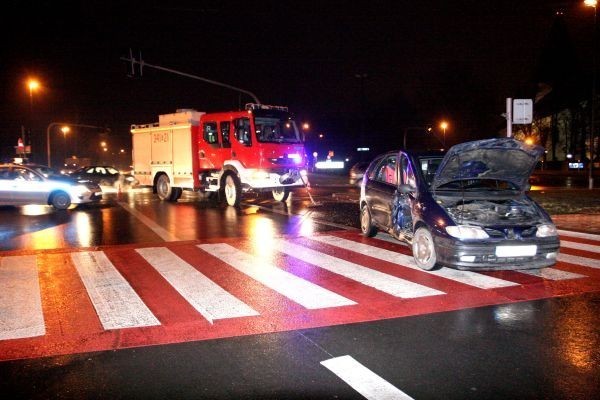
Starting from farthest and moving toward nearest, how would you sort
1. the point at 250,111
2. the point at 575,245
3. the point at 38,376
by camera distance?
the point at 250,111
the point at 575,245
the point at 38,376

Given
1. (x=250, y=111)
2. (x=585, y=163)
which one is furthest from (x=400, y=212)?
(x=585, y=163)

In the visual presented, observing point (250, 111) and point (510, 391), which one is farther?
point (250, 111)

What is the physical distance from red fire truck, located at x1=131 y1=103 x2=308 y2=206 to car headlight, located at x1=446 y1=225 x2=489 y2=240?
10.5 metres

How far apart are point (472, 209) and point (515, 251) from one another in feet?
3.38

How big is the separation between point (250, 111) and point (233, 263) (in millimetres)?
9341

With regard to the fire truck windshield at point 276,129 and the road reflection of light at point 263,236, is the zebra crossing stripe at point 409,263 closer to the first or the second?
the road reflection of light at point 263,236

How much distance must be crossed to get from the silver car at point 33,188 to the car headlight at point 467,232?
14.2 meters

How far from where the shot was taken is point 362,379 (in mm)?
4074

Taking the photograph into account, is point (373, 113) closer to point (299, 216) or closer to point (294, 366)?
point (299, 216)

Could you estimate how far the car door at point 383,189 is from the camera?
9.09 m

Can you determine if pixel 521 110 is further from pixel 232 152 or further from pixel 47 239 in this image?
pixel 47 239

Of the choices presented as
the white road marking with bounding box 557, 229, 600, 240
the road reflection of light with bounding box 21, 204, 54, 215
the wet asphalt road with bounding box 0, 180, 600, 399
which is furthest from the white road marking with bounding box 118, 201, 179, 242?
the white road marking with bounding box 557, 229, 600, 240

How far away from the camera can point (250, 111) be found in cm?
1677

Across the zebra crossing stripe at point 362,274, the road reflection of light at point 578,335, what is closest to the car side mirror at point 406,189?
the zebra crossing stripe at point 362,274
